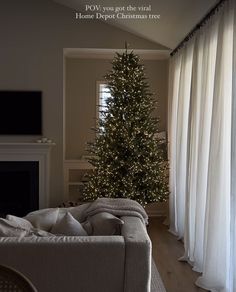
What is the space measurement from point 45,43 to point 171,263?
12.4 ft

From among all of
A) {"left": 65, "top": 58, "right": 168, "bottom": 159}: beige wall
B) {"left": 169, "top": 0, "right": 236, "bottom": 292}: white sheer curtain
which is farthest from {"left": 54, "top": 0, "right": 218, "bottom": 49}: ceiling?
{"left": 65, "top": 58, "right": 168, "bottom": 159}: beige wall

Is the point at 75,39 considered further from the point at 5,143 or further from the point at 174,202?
the point at 174,202

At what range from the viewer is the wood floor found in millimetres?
3602

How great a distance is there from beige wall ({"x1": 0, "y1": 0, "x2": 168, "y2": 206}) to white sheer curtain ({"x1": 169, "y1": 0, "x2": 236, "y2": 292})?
1624 mm

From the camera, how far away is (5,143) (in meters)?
5.92

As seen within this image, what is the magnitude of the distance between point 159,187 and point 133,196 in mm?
394

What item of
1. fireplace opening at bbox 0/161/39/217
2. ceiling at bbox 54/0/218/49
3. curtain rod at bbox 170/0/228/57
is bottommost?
fireplace opening at bbox 0/161/39/217

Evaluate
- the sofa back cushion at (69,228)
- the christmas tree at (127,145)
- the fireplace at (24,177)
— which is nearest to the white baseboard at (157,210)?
the christmas tree at (127,145)

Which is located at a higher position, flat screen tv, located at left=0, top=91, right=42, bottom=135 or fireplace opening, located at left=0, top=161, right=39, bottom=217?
flat screen tv, located at left=0, top=91, right=42, bottom=135

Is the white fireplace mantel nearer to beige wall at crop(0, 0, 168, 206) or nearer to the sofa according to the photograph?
beige wall at crop(0, 0, 168, 206)

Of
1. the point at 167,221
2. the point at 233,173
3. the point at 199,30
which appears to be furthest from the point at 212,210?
the point at 167,221

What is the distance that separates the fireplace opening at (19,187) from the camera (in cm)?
603

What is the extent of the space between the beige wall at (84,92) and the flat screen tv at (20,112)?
0.68m

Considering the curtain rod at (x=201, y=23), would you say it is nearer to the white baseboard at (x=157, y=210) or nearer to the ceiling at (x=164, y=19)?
the ceiling at (x=164, y=19)
